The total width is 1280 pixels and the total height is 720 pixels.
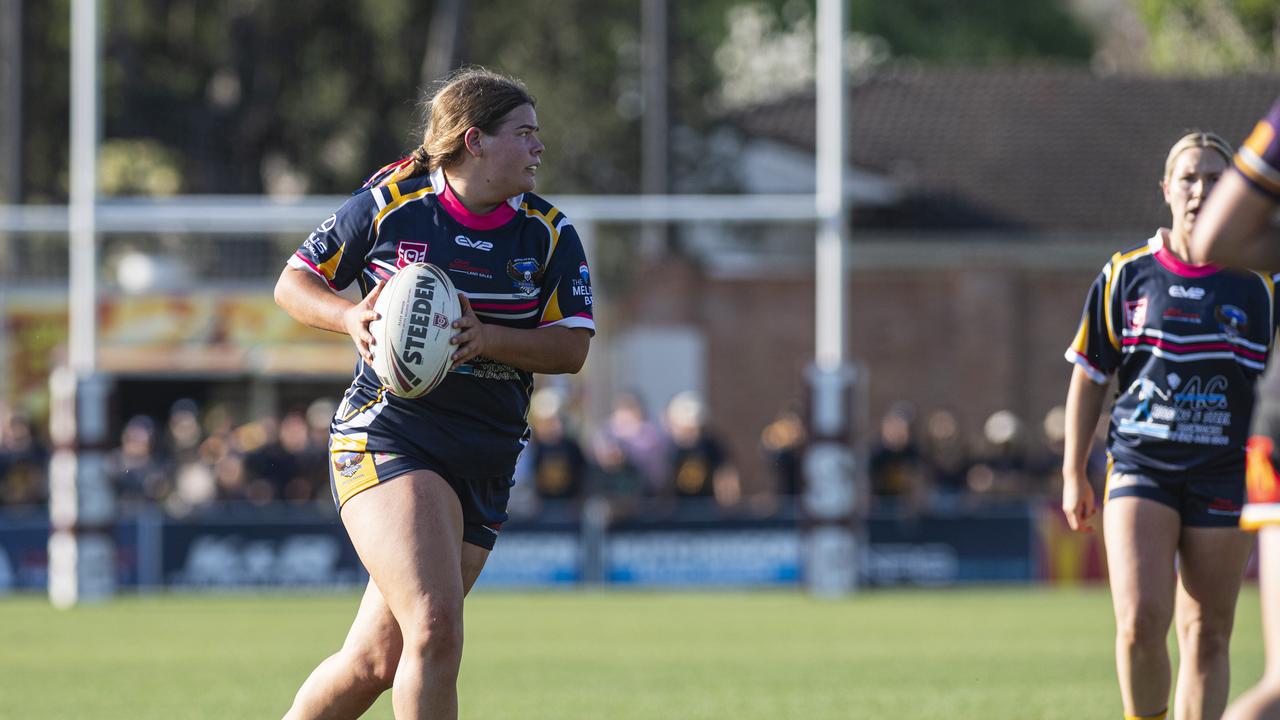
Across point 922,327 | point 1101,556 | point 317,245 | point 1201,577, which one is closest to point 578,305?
point 317,245

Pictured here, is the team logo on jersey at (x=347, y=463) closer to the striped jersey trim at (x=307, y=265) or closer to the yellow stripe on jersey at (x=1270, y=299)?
the striped jersey trim at (x=307, y=265)

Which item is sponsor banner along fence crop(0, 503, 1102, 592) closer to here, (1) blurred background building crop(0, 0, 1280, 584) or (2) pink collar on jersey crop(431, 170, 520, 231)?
(1) blurred background building crop(0, 0, 1280, 584)

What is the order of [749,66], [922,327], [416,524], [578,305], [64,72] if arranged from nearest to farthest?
[416,524], [578,305], [922,327], [64,72], [749,66]

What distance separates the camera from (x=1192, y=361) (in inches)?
258

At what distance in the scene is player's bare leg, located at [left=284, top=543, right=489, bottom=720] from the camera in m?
5.78

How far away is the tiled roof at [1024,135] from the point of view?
36.3 meters

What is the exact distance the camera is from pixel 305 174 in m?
37.6

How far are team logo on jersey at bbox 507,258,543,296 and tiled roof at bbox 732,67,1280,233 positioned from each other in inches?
1178

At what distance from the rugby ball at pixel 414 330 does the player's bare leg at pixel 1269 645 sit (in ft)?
7.57

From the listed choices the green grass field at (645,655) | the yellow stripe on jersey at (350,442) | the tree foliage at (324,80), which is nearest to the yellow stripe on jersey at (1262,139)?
the yellow stripe on jersey at (350,442)

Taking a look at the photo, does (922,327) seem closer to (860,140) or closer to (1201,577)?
(860,140)

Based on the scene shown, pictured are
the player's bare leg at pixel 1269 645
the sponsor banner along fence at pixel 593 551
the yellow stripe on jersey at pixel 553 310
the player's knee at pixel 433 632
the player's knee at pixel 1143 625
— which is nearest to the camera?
the player's bare leg at pixel 1269 645

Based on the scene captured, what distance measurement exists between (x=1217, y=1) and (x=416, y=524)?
40207mm

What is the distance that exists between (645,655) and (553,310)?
811cm
